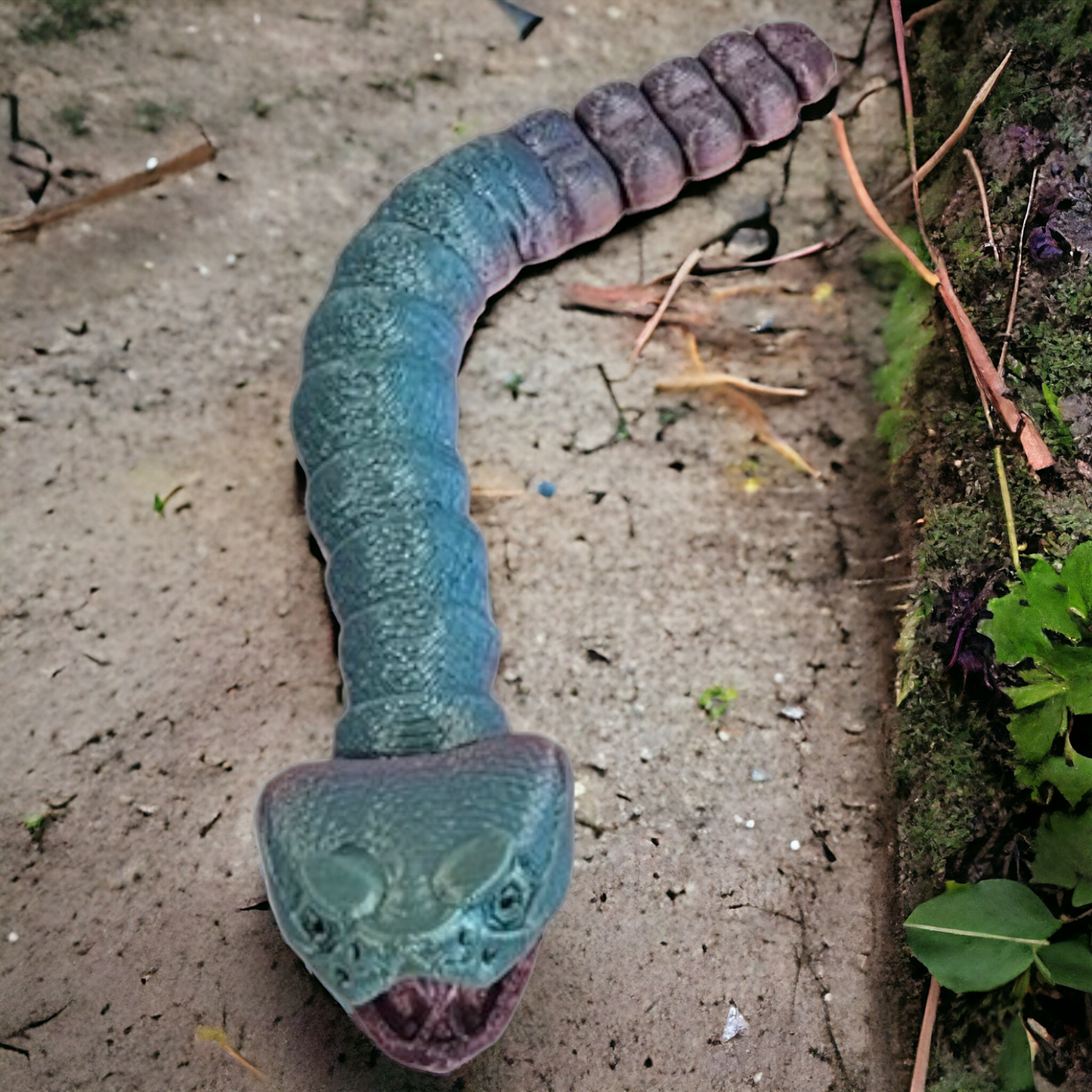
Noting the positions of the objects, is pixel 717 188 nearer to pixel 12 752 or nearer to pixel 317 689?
pixel 317 689

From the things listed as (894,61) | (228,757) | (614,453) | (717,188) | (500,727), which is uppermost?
(894,61)

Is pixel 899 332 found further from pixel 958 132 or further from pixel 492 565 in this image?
pixel 492 565

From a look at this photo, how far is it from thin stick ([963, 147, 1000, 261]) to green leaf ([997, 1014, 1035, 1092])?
192cm

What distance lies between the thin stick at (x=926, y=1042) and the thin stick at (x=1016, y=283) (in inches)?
61.0

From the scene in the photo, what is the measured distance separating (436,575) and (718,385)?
45.1 inches

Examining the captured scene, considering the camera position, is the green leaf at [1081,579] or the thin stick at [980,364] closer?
the green leaf at [1081,579]

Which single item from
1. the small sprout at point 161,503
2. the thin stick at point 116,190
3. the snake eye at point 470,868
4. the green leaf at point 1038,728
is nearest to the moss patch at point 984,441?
the green leaf at point 1038,728

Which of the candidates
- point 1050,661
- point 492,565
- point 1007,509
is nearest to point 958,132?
point 1007,509

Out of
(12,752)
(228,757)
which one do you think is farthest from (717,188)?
(12,752)

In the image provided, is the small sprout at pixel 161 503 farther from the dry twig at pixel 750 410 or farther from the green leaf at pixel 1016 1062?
the green leaf at pixel 1016 1062

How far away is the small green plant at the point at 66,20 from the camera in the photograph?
3436 millimetres

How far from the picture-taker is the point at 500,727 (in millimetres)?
2441

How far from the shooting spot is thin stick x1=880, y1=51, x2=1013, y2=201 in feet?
10.1

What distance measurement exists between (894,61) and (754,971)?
2.96m
